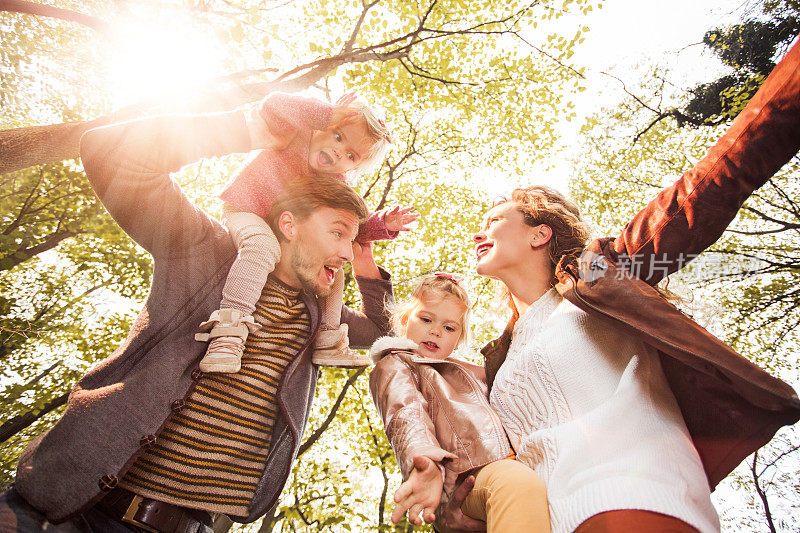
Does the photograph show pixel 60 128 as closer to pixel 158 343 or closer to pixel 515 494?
pixel 158 343

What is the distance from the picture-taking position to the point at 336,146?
272cm

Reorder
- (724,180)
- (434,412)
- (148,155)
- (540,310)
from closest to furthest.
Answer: (724,180)
(148,155)
(434,412)
(540,310)

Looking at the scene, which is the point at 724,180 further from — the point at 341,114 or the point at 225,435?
the point at 225,435

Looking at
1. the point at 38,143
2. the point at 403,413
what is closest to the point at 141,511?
the point at 403,413

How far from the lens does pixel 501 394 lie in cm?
214

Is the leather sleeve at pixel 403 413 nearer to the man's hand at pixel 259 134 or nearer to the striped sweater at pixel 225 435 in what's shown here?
the striped sweater at pixel 225 435

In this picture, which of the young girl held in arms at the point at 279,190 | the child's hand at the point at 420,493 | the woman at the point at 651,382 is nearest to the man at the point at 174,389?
the young girl held in arms at the point at 279,190

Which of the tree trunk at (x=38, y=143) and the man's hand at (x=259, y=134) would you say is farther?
the tree trunk at (x=38, y=143)

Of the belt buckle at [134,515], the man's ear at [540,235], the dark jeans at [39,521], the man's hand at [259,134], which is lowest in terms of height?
the dark jeans at [39,521]

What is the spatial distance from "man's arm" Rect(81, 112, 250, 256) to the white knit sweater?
193 centimetres

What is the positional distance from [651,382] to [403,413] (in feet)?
3.77

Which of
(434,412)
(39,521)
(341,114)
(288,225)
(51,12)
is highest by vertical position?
(51,12)

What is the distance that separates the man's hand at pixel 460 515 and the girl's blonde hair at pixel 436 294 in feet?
4.74

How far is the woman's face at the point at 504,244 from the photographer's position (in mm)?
2564
